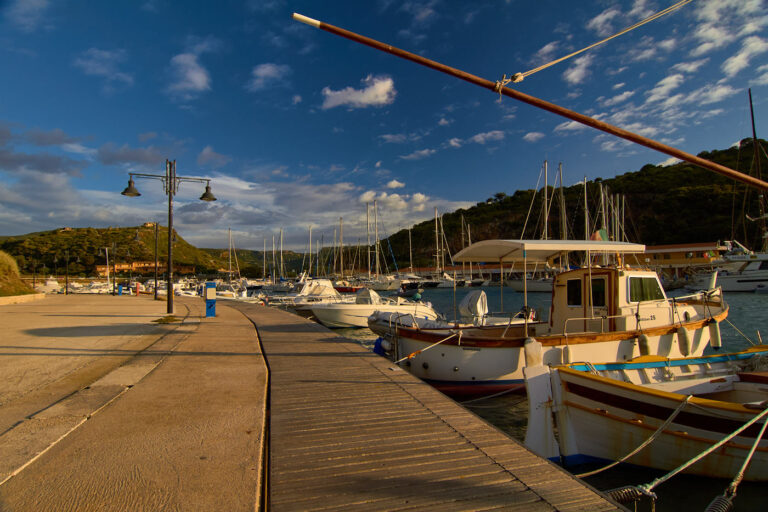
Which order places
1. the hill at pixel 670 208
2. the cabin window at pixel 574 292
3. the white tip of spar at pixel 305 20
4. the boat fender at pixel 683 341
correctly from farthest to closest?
the hill at pixel 670 208
the cabin window at pixel 574 292
the boat fender at pixel 683 341
the white tip of spar at pixel 305 20

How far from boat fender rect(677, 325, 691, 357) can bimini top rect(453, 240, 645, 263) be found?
2.13 m

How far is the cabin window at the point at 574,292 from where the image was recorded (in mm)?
9930

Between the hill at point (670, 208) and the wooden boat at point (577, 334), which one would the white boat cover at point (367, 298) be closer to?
the wooden boat at point (577, 334)

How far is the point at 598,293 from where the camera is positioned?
9.61 meters

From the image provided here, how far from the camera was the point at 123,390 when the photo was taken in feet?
18.8

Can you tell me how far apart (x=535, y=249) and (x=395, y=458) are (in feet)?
23.7

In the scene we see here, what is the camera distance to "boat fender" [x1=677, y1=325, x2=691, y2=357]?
30.1 ft

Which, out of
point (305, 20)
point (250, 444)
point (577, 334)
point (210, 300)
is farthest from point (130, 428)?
point (210, 300)

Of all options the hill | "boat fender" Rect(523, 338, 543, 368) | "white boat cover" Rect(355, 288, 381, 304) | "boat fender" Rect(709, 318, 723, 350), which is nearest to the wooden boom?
"boat fender" Rect(523, 338, 543, 368)

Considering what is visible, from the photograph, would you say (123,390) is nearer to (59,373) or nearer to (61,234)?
(59,373)

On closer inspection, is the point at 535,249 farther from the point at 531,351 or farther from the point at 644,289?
the point at 531,351

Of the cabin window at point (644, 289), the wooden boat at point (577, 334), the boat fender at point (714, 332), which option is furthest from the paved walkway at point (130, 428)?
the boat fender at point (714, 332)

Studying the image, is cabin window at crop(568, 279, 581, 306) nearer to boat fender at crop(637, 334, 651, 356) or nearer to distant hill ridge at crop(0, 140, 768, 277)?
boat fender at crop(637, 334, 651, 356)

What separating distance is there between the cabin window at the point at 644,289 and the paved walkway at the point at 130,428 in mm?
8463
